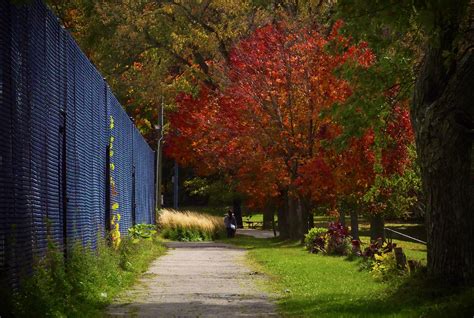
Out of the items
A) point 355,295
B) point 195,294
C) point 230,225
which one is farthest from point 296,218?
point 195,294

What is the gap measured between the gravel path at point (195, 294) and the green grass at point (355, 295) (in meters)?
0.44

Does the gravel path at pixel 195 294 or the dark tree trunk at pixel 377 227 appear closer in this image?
the gravel path at pixel 195 294

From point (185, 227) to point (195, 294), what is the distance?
30.0m

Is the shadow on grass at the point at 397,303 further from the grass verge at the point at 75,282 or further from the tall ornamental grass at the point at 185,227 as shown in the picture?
the tall ornamental grass at the point at 185,227

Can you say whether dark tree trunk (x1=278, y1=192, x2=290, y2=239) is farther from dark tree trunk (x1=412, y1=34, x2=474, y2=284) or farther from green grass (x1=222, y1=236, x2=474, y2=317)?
dark tree trunk (x1=412, y1=34, x2=474, y2=284)

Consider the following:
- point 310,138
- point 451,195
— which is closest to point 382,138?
point 451,195

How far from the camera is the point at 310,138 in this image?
109 ft

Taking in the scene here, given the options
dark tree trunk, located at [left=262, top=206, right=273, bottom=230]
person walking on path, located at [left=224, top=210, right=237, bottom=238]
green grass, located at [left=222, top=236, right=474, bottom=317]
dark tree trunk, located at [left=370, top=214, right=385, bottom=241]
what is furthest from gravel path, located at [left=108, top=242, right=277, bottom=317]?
dark tree trunk, located at [left=262, top=206, right=273, bottom=230]

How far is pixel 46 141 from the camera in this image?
1212cm

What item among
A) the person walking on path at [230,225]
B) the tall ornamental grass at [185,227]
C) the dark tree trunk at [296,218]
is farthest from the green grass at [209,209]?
the dark tree trunk at [296,218]

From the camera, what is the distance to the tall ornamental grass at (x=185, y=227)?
44000 millimetres

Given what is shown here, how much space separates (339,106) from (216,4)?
2681 cm

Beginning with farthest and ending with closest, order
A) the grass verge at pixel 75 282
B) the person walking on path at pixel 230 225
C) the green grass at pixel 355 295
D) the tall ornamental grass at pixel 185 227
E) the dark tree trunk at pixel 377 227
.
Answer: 1. the person walking on path at pixel 230 225
2. the tall ornamental grass at pixel 185 227
3. the dark tree trunk at pixel 377 227
4. the green grass at pixel 355 295
5. the grass verge at pixel 75 282

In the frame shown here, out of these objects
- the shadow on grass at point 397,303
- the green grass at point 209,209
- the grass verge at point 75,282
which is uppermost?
the green grass at point 209,209
